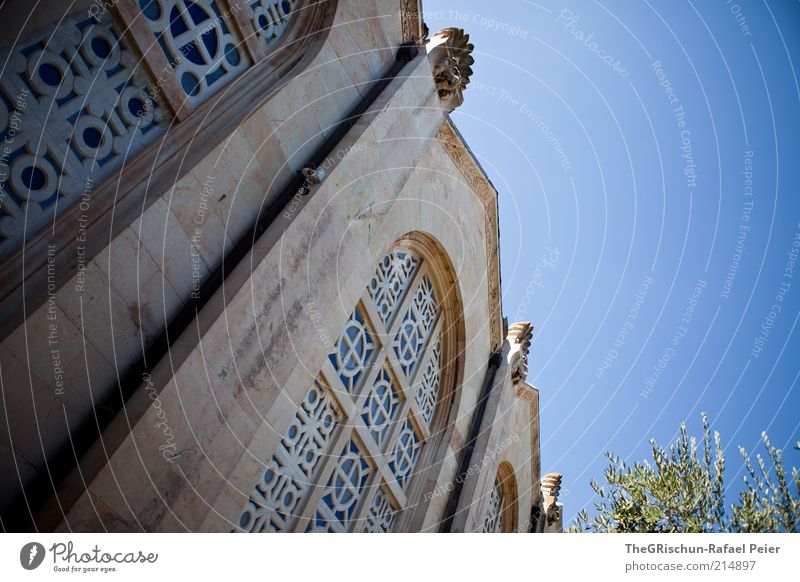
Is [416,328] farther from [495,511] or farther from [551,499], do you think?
[551,499]

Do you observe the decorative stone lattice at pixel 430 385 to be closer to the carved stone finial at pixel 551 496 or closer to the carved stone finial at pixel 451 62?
the carved stone finial at pixel 451 62

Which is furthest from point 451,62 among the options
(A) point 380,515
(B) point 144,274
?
(A) point 380,515

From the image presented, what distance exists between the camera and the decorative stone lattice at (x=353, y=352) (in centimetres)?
790

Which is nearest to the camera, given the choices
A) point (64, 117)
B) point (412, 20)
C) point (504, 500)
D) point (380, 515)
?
point (64, 117)

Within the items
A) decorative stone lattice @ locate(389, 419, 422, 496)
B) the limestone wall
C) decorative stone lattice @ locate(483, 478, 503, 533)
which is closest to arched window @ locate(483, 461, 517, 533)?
decorative stone lattice @ locate(483, 478, 503, 533)

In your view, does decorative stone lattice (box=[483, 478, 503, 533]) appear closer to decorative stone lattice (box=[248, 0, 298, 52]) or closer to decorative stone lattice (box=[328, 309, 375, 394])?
decorative stone lattice (box=[328, 309, 375, 394])

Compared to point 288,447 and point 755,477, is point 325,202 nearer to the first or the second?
point 288,447

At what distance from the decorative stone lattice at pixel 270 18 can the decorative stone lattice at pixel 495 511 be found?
1137cm

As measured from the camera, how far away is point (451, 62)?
399 inches

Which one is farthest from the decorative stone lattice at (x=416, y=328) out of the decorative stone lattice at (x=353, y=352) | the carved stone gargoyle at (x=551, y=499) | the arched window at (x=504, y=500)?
the carved stone gargoyle at (x=551, y=499)

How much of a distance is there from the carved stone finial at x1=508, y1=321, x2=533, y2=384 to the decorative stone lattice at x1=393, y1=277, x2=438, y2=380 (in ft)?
11.8

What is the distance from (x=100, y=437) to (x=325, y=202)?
140 inches

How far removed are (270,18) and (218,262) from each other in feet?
11.5
